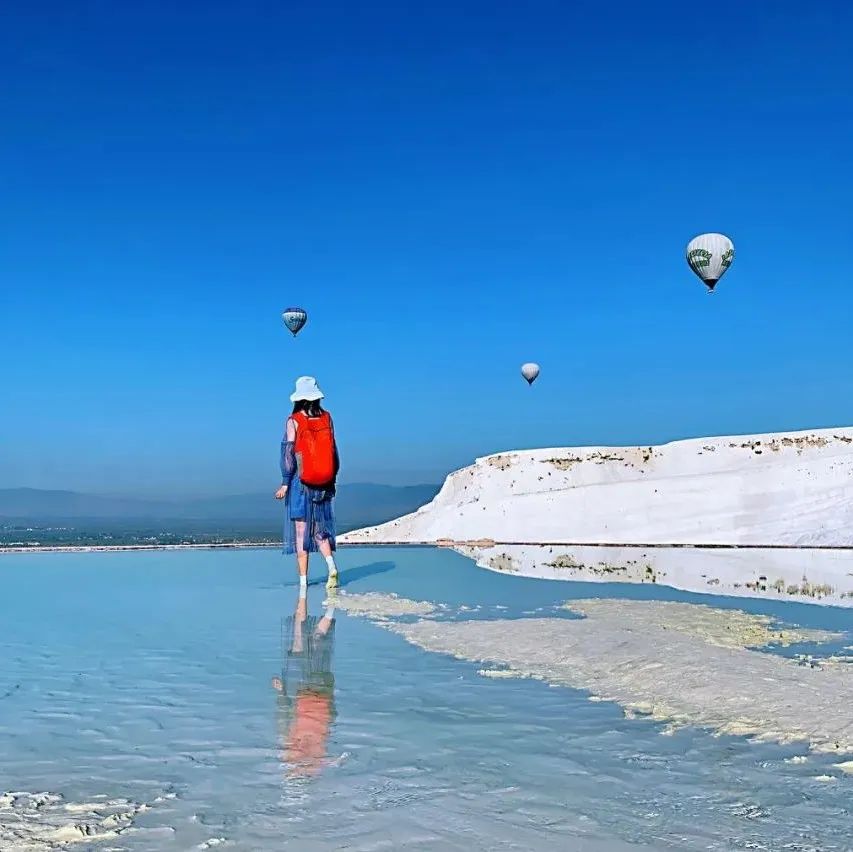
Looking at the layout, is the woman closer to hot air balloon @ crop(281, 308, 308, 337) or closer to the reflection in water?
the reflection in water

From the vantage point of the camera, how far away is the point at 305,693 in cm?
471

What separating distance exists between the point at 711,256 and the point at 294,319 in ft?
40.0

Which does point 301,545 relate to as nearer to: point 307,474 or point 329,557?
point 329,557

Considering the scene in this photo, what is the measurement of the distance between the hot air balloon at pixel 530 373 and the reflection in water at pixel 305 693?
31646mm

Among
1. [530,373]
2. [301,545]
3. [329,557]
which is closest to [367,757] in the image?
[329,557]

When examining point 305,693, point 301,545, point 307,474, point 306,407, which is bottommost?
point 305,693

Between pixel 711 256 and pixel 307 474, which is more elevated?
pixel 711 256

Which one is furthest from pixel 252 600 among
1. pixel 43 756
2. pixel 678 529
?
pixel 678 529

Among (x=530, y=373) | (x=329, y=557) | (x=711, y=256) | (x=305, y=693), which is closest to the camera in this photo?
(x=305, y=693)

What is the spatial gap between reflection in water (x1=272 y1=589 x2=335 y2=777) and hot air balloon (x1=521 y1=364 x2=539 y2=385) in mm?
31646

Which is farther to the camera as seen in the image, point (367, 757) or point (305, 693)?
point (305, 693)

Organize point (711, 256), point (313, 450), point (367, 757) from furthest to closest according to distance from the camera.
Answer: point (711, 256)
point (313, 450)
point (367, 757)

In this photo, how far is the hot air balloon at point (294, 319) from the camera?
26391 mm

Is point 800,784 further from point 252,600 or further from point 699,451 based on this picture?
point 699,451
